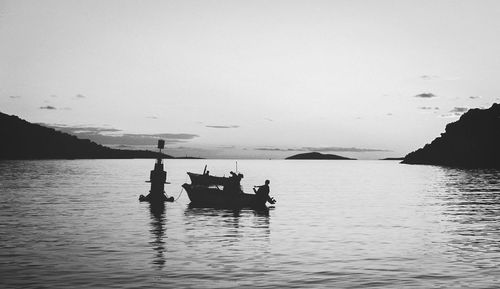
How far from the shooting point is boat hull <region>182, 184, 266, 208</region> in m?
49.6

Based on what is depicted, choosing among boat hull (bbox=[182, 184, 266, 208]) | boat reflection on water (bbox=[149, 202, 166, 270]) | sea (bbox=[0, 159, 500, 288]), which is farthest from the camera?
boat hull (bbox=[182, 184, 266, 208])

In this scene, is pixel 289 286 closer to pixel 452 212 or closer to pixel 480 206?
pixel 452 212

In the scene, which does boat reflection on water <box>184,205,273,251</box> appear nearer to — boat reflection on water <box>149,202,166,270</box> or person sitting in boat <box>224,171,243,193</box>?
boat reflection on water <box>149,202,166,270</box>

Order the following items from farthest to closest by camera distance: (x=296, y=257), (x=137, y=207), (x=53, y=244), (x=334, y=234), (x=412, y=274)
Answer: (x=137, y=207) → (x=334, y=234) → (x=53, y=244) → (x=296, y=257) → (x=412, y=274)

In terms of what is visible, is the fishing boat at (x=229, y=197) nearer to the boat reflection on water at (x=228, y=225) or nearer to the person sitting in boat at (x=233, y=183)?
the person sitting in boat at (x=233, y=183)

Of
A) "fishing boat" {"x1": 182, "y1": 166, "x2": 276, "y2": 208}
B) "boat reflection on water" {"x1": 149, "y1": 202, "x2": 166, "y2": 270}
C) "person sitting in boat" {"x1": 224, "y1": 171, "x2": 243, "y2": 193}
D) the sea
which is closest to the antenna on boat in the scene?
"fishing boat" {"x1": 182, "y1": 166, "x2": 276, "y2": 208}

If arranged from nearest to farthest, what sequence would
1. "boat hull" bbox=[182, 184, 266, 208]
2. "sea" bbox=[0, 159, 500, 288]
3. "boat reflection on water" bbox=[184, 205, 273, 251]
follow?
"sea" bbox=[0, 159, 500, 288], "boat reflection on water" bbox=[184, 205, 273, 251], "boat hull" bbox=[182, 184, 266, 208]

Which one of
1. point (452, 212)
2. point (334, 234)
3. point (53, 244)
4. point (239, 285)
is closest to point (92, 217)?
point (53, 244)

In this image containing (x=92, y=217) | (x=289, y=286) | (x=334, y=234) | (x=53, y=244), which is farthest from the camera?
(x=92, y=217)

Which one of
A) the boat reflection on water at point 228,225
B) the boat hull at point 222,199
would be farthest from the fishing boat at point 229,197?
the boat reflection on water at point 228,225

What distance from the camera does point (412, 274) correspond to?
20.9 m

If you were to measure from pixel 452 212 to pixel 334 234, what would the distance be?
20.4 metres

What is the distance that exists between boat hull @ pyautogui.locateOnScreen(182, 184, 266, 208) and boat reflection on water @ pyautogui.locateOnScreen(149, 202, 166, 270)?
12.1 ft

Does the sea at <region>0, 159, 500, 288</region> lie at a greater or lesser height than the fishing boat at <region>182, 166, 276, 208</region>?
lesser
